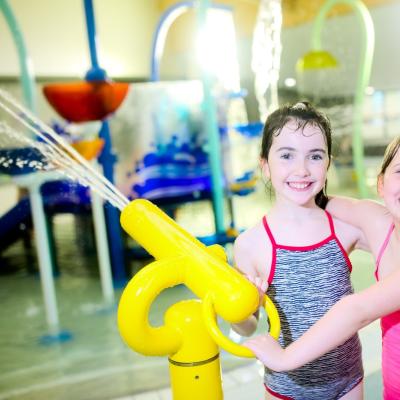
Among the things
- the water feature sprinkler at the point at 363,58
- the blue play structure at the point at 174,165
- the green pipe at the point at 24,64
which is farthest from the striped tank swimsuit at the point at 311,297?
the water feature sprinkler at the point at 363,58

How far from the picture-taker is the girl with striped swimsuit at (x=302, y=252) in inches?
31.0

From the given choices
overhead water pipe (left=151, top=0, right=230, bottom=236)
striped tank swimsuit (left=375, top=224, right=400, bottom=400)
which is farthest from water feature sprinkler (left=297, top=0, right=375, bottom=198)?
striped tank swimsuit (left=375, top=224, right=400, bottom=400)

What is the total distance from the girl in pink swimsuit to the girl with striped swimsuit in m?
A: 0.04

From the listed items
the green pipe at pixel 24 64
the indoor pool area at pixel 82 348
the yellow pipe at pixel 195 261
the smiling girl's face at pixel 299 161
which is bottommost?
the indoor pool area at pixel 82 348

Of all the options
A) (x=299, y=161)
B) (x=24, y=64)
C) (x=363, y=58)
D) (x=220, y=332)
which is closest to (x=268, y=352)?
(x=220, y=332)

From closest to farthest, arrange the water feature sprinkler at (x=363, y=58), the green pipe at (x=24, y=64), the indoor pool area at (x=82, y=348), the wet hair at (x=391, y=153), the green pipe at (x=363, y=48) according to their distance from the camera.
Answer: the wet hair at (x=391, y=153) → the indoor pool area at (x=82, y=348) → the green pipe at (x=24, y=64) → the water feature sprinkler at (x=363, y=58) → the green pipe at (x=363, y=48)

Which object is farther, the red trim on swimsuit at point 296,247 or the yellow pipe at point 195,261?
the red trim on swimsuit at point 296,247

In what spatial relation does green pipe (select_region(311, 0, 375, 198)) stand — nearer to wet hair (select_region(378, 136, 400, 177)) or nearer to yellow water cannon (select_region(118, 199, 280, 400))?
wet hair (select_region(378, 136, 400, 177))

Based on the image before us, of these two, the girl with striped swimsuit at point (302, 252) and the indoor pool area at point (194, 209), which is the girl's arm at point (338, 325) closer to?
the indoor pool area at point (194, 209)

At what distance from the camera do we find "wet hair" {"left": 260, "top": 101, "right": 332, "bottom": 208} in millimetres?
797

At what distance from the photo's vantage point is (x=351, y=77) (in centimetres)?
426

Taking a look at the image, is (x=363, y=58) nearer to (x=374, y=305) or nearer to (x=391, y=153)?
(x=391, y=153)

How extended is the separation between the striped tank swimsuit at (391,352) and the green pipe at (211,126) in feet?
5.53

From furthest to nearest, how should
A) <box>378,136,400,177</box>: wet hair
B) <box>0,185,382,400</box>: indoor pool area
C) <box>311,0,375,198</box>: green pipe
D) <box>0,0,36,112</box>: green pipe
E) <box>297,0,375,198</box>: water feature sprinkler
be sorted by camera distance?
<box>311,0,375,198</box>: green pipe → <box>297,0,375,198</box>: water feature sprinkler → <box>0,0,36,112</box>: green pipe → <box>0,185,382,400</box>: indoor pool area → <box>378,136,400,177</box>: wet hair
